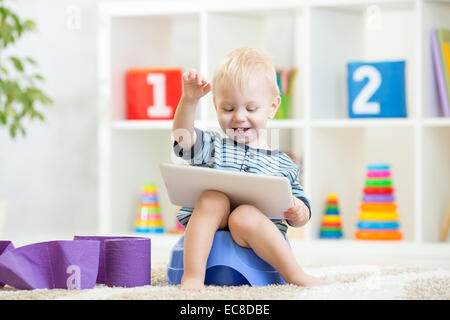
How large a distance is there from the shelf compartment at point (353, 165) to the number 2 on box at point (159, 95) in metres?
0.55

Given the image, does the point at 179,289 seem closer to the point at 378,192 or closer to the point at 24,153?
the point at 378,192

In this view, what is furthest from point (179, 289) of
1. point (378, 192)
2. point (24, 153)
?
point (24, 153)

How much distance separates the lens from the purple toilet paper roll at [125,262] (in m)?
1.21

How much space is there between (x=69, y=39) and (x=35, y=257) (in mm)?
1973

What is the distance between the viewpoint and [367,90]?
7.62 ft

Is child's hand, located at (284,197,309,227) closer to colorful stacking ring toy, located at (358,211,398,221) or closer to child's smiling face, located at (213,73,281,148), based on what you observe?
child's smiling face, located at (213,73,281,148)

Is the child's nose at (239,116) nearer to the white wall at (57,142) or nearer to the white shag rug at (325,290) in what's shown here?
the white shag rug at (325,290)

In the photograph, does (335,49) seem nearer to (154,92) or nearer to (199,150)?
(154,92)

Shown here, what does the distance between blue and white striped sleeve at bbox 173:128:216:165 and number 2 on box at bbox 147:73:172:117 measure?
120 centimetres

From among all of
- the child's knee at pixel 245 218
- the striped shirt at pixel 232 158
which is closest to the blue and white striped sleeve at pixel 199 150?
the striped shirt at pixel 232 158

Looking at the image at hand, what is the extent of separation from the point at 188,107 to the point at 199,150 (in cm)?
10

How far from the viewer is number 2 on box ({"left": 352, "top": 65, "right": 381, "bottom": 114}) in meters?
2.32

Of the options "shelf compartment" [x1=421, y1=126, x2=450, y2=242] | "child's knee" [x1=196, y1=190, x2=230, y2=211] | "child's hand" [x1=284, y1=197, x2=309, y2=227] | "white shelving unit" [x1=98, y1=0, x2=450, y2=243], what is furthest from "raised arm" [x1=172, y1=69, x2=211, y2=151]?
"shelf compartment" [x1=421, y1=126, x2=450, y2=242]

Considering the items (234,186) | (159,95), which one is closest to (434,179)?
(159,95)
